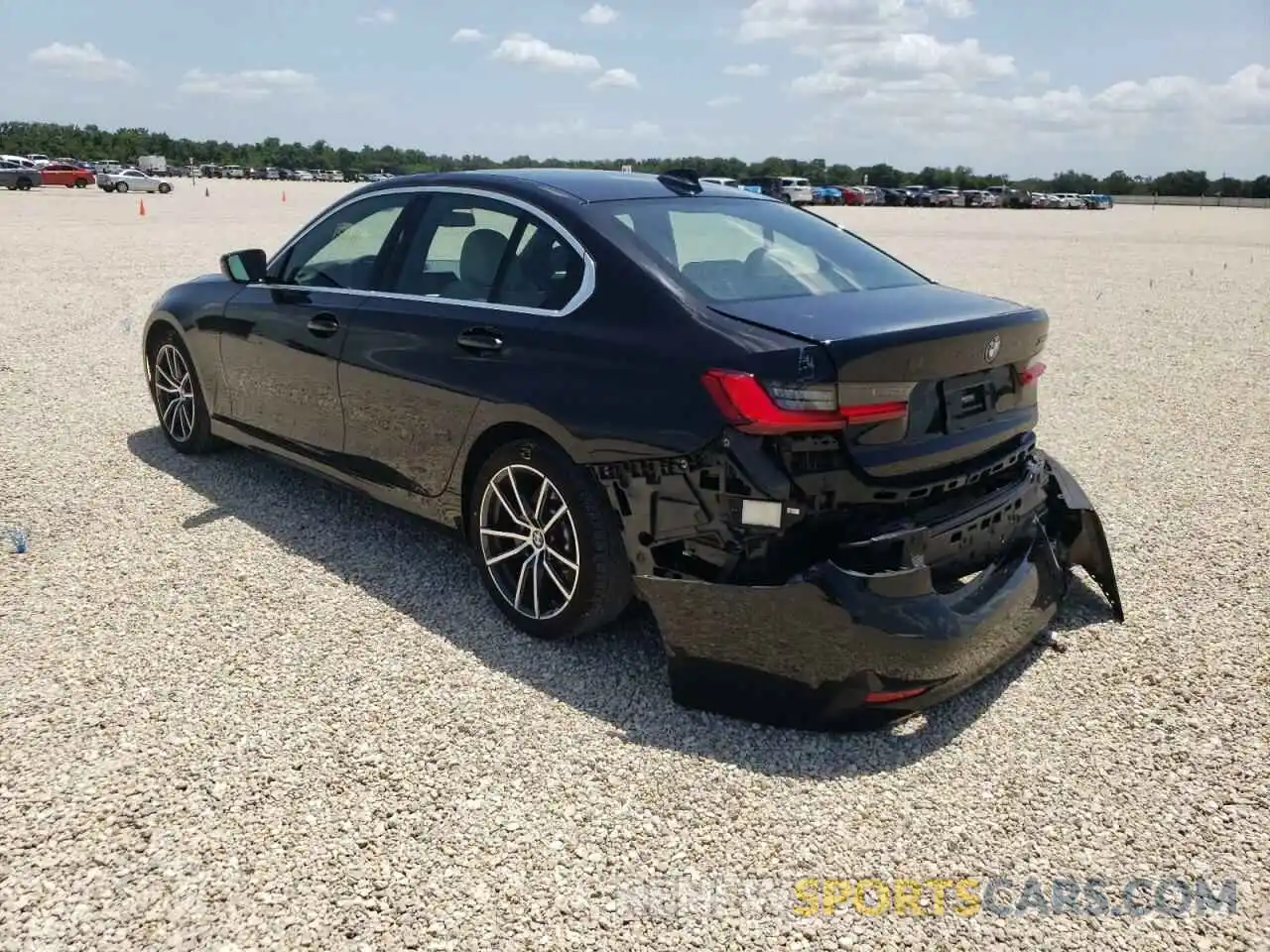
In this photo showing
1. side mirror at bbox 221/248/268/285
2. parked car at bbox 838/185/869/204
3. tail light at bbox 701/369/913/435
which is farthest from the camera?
parked car at bbox 838/185/869/204

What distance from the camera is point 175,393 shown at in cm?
604

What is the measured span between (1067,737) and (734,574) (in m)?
1.22

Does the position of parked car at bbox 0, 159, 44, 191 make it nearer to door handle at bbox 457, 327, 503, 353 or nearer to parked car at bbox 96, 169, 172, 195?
parked car at bbox 96, 169, 172, 195

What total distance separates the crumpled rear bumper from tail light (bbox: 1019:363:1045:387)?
552 millimetres

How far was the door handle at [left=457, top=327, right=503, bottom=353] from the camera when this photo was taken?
3.73 metres

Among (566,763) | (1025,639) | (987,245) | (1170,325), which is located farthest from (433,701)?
(987,245)

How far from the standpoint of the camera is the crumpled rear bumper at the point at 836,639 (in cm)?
299

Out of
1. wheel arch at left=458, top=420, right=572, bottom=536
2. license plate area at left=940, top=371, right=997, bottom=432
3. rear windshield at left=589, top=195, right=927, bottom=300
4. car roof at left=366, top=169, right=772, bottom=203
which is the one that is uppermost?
car roof at left=366, top=169, right=772, bottom=203

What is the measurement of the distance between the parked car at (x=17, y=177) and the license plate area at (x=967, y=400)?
56.1 m

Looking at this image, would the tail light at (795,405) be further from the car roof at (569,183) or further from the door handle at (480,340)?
the car roof at (569,183)

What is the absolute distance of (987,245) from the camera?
26.3m

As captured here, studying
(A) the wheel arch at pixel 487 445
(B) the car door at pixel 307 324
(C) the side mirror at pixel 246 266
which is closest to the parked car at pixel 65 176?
(C) the side mirror at pixel 246 266

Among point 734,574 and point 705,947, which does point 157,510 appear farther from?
point 705,947

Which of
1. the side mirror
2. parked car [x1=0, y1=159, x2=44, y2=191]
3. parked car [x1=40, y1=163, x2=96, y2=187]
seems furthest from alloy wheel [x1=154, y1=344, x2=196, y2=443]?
parked car [x1=40, y1=163, x2=96, y2=187]
